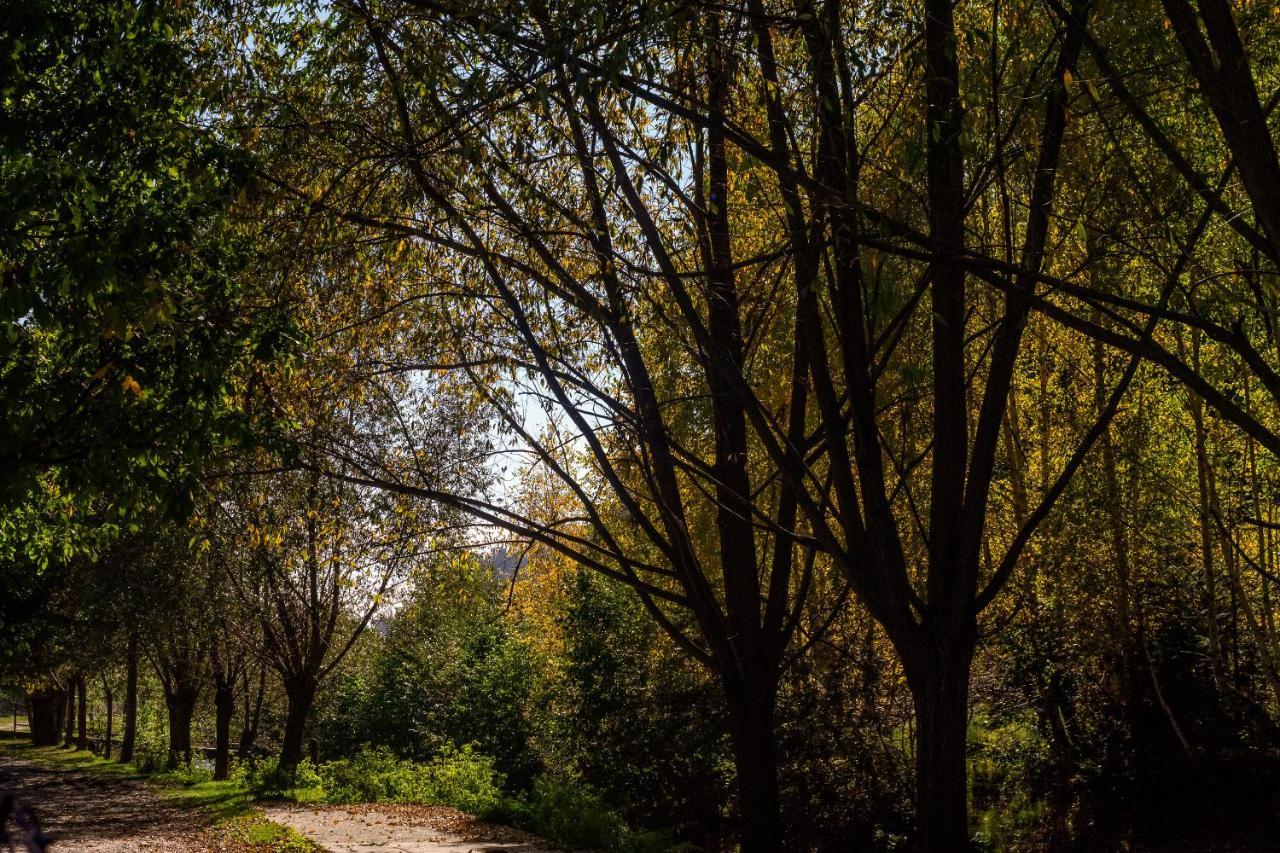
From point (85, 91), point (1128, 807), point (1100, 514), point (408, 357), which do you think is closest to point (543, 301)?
point (408, 357)

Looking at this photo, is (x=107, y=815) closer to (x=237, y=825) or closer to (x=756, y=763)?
(x=237, y=825)

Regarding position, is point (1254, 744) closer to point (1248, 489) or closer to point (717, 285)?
point (1248, 489)

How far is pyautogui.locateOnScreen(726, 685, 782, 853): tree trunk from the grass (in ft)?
22.2

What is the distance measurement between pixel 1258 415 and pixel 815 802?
7.51m

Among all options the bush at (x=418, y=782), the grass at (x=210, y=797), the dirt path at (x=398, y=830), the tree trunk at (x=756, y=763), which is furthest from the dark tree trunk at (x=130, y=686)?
the tree trunk at (x=756, y=763)

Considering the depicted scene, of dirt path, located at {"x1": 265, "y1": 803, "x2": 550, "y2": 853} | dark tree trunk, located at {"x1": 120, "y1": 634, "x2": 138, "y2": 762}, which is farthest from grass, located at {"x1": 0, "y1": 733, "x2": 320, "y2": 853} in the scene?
dark tree trunk, located at {"x1": 120, "y1": 634, "x2": 138, "y2": 762}

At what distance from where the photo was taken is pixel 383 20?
6.70 m

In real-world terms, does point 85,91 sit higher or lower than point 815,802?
higher

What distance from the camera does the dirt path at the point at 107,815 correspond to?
14.4 m

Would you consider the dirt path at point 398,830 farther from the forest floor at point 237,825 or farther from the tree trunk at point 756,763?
the tree trunk at point 756,763

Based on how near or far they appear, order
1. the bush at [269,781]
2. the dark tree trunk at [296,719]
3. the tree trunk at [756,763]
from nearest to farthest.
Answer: the tree trunk at [756,763] < the bush at [269,781] < the dark tree trunk at [296,719]

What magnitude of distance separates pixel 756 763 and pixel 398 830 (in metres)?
8.26

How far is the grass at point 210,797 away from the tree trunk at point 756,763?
6.77m

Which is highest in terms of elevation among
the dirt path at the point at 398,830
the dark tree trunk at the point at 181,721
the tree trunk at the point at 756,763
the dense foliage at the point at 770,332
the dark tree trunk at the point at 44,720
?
Result: the dense foliage at the point at 770,332
